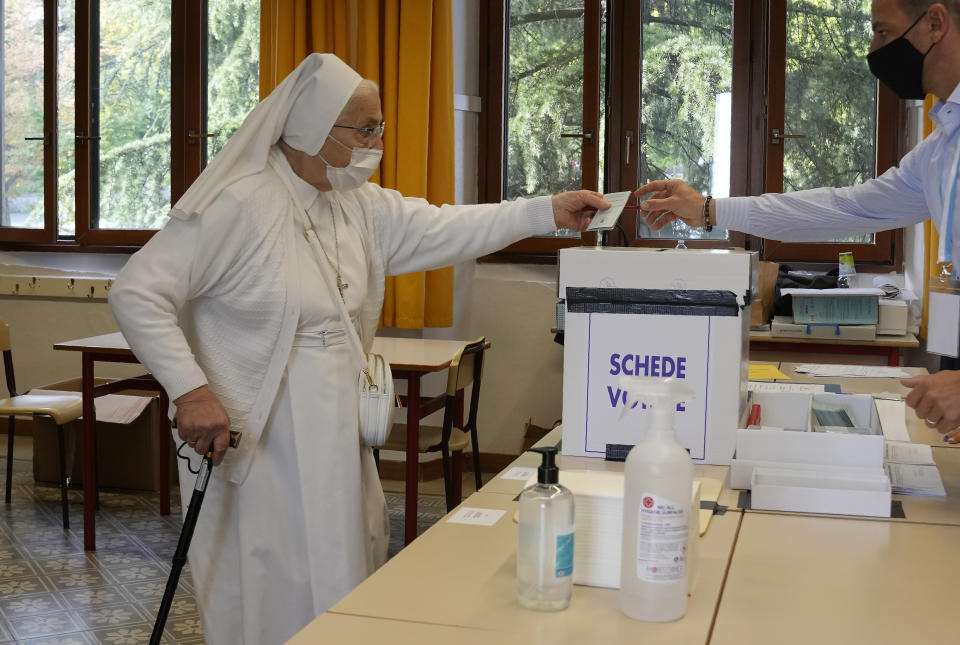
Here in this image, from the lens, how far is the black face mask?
2186 millimetres

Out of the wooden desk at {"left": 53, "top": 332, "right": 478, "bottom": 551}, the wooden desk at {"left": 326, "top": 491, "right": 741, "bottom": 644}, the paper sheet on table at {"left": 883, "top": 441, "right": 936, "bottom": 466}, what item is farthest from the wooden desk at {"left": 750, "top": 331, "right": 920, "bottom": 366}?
the wooden desk at {"left": 326, "top": 491, "right": 741, "bottom": 644}

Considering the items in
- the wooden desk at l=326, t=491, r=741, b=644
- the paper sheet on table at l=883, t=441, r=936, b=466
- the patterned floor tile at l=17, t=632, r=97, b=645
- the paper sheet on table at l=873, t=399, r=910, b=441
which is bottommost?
the patterned floor tile at l=17, t=632, r=97, b=645

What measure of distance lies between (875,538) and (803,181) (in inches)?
141

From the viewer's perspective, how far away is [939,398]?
1.63 m

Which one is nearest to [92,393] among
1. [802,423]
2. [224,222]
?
[224,222]

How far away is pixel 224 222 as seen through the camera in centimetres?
223

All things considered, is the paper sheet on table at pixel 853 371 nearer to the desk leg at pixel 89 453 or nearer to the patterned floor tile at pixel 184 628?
→ the patterned floor tile at pixel 184 628

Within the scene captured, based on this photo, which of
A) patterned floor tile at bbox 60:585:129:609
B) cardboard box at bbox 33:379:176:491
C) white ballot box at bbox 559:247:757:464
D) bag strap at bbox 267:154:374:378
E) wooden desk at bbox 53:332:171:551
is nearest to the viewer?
white ballot box at bbox 559:247:757:464

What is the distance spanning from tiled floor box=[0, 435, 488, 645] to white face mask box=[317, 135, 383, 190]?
5.09 ft

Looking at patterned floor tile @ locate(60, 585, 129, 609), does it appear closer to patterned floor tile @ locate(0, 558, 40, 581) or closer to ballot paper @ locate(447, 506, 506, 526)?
patterned floor tile @ locate(0, 558, 40, 581)

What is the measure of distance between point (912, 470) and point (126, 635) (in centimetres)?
238

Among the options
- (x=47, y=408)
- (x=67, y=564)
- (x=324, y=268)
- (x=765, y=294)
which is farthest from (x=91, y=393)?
(x=765, y=294)

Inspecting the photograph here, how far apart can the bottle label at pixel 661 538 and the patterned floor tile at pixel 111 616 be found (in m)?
2.54

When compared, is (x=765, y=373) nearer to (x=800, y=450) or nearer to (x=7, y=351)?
(x=800, y=450)
